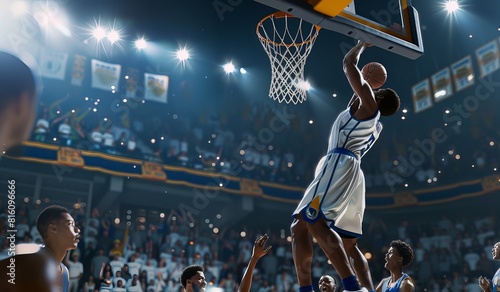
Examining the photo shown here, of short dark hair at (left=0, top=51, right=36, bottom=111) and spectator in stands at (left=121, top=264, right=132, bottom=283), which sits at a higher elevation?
short dark hair at (left=0, top=51, right=36, bottom=111)

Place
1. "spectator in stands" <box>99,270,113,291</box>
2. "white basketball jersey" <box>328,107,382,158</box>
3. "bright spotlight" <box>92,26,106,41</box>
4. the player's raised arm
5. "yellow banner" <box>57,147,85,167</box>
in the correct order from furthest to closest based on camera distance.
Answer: "bright spotlight" <box>92,26,106,41</box>
"yellow banner" <box>57,147,85,167</box>
"spectator in stands" <box>99,270,113,291</box>
"white basketball jersey" <box>328,107,382,158</box>
the player's raised arm

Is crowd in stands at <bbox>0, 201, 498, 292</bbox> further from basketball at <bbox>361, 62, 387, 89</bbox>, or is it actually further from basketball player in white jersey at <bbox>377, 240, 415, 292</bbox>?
basketball at <bbox>361, 62, 387, 89</bbox>

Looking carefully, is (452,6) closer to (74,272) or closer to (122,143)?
(122,143)

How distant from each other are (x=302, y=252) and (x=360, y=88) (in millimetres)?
1168

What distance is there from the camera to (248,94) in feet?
55.6

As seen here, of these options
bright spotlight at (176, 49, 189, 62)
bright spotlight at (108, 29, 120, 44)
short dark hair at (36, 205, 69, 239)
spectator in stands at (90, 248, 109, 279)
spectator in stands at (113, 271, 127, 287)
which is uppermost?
bright spotlight at (108, 29, 120, 44)

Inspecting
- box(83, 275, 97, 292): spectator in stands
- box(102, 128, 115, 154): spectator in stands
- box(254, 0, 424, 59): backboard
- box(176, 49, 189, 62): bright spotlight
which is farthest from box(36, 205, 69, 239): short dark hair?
box(176, 49, 189, 62): bright spotlight

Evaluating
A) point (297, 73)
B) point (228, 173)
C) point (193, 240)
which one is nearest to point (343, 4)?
point (297, 73)

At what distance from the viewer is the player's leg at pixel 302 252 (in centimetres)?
308

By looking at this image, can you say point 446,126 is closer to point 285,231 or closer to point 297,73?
point 285,231

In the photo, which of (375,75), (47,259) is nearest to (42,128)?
(375,75)

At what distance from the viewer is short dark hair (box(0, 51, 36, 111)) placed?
2.86 ft

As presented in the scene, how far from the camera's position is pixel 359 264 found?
10.4 feet

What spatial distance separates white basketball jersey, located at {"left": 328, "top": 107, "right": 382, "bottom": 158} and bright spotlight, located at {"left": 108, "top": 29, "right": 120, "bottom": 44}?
12996 millimetres
